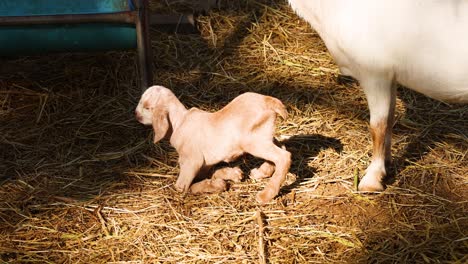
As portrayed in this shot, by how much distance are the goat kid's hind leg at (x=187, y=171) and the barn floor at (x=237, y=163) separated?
0.19 ft

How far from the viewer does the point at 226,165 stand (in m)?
3.60

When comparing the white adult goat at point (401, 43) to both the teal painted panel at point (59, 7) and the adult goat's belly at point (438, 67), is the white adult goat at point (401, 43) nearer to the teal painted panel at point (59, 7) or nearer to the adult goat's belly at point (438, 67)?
the adult goat's belly at point (438, 67)

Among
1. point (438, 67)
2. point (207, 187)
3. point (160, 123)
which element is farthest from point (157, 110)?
point (438, 67)

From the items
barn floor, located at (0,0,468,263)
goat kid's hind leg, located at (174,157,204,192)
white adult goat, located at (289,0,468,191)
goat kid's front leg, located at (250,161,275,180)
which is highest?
white adult goat, located at (289,0,468,191)

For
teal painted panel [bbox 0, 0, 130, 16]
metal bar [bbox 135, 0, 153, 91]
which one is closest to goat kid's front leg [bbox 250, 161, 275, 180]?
metal bar [bbox 135, 0, 153, 91]

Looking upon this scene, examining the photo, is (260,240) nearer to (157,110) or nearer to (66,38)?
(157,110)

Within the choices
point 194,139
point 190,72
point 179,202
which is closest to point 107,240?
point 179,202

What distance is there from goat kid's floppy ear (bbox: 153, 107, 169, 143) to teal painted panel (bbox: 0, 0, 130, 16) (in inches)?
33.3

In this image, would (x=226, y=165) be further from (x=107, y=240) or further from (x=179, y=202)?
(x=107, y=240)

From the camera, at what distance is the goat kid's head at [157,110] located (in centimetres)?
332

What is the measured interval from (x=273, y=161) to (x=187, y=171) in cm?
40

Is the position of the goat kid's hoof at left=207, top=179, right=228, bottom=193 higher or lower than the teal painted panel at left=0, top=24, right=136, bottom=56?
lower

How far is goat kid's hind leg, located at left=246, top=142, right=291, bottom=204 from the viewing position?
3.21m

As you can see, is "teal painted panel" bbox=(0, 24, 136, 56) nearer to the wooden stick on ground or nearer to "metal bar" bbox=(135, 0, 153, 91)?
"metal bar" bbox=(135, 0, 153, 91)
